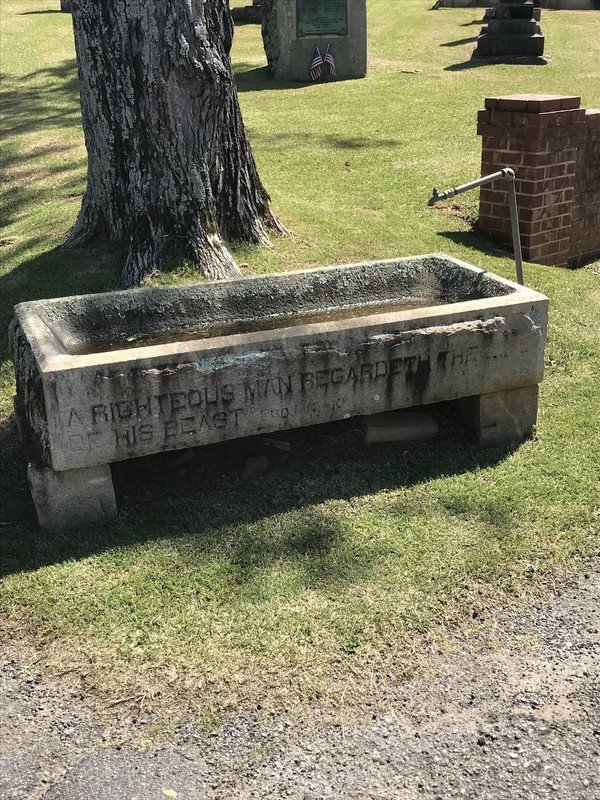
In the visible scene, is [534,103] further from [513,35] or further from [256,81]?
[513,35]

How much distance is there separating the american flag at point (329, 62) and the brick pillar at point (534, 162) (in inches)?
272

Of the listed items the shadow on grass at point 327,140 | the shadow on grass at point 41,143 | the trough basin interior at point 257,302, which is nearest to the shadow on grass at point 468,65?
the shadow on grass at point 327,140

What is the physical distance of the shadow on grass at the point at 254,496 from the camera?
3.57 m

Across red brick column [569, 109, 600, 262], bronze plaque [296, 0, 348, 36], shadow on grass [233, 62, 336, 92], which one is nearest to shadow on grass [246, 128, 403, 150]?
red brick column [569, 109, 600, 262]

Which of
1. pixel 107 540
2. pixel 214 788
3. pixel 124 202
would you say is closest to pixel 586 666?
pixel 214 788

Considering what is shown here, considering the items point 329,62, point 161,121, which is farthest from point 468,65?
point 161,121

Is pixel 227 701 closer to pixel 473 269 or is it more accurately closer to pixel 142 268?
pixel 473 269

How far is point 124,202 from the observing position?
599 cm

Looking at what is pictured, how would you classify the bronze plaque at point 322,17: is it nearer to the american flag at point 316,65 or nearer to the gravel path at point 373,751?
the american flag at point 316,65

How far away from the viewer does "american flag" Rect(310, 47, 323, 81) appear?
13398mm

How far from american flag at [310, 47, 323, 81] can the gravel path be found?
39.1 feet

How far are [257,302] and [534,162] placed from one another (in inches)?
131

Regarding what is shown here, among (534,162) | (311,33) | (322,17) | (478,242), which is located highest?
(322,17)

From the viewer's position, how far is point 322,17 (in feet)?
43.9
